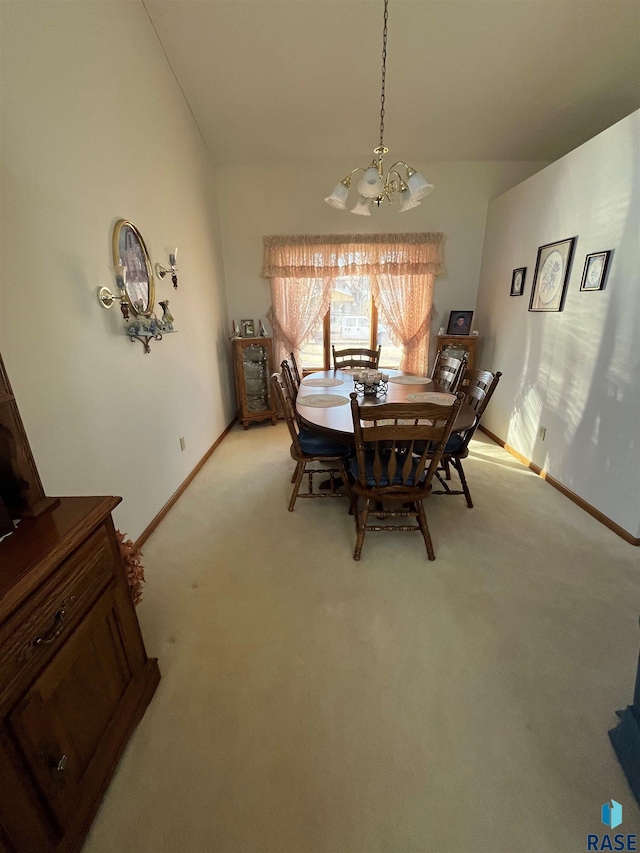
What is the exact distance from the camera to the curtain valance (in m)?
3.74

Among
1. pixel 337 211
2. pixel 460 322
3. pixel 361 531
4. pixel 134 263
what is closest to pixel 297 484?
pixel 361 531

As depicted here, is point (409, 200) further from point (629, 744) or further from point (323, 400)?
point (629, 744)

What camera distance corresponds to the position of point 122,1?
6.21 ft

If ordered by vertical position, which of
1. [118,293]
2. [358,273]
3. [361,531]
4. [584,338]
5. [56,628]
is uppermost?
[358,273]

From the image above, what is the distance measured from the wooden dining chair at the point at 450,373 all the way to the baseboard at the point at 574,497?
1.04 meters

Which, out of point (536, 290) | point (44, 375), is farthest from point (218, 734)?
point (536, 290)

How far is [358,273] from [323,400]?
2246 mm

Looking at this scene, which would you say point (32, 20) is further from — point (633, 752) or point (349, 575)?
point (633, 752)

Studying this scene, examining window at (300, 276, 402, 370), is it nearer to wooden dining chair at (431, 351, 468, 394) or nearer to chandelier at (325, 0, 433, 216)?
wooden dining chair at (431, 351, 468, 394)

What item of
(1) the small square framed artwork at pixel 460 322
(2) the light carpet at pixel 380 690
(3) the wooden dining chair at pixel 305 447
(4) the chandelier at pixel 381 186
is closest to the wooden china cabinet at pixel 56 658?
(2) the light carpet at pixel 380 690

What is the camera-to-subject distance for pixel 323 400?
2311mm

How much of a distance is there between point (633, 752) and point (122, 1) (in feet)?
13.3

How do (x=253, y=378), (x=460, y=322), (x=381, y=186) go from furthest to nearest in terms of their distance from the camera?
(x=253, y=378) < (x=460, y=322) < (x=381, y=186)

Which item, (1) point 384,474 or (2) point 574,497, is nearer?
(1) point 384,474
